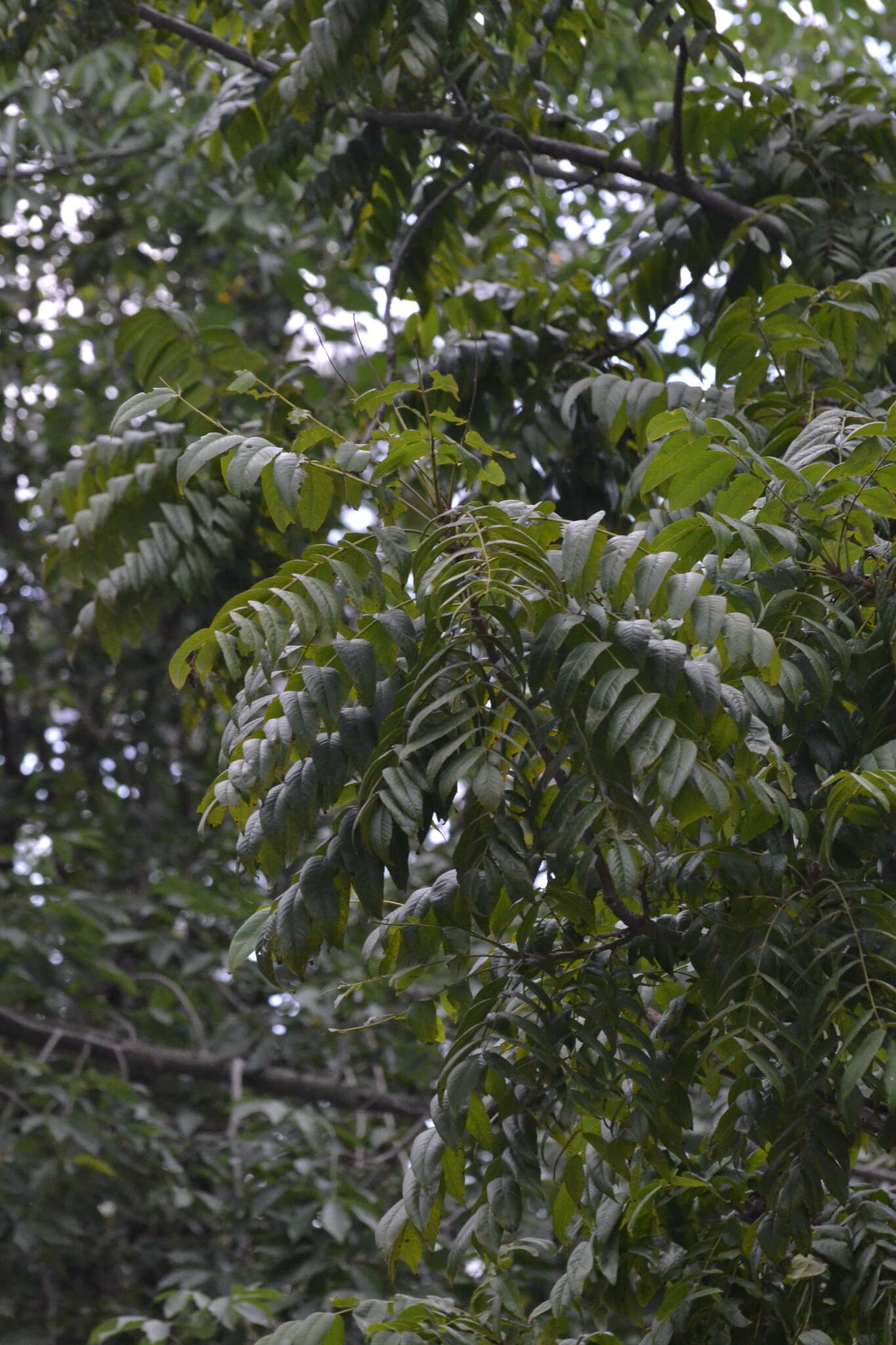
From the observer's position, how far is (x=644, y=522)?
238 cm

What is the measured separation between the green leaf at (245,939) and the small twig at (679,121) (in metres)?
1.75

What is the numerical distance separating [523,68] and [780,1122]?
2.33 meters

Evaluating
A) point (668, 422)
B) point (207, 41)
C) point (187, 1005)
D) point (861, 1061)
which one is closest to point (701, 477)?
point (668, 422)

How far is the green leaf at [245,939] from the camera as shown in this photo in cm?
169

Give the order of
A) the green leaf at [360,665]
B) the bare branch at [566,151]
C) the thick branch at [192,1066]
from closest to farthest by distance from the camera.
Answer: the green leaf at [360,665] → the bare branch at [566,151] → the thick branch at [192,1066]

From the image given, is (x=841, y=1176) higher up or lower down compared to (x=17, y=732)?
lower down

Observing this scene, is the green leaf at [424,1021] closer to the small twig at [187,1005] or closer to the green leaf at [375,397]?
the green leaf at [375,397]

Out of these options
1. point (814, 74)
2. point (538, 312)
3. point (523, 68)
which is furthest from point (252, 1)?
point (814, 74)

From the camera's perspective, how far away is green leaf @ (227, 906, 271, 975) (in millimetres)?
1689

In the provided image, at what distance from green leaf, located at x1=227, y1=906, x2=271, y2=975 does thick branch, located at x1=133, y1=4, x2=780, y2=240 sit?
177 centimetres

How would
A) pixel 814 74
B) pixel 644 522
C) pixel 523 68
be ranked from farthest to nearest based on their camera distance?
pixel 814 74 → pixel 523 68 → pixel 644 522

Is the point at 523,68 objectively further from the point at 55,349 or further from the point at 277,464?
the point at 55,349

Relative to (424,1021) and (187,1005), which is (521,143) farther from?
(187,1005)

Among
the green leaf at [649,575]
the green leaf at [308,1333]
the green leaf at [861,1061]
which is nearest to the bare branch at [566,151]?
the green leaf at [649,575]
